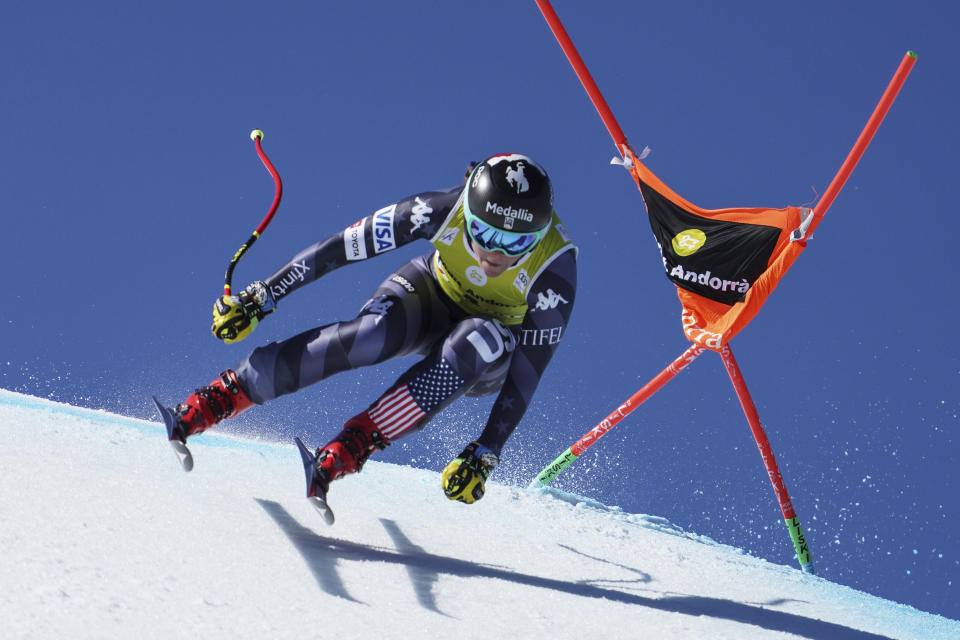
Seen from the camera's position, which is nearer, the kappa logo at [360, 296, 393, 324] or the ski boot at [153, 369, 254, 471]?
the ski boot at [153, 369, 254, 471]

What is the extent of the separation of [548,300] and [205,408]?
149 cm

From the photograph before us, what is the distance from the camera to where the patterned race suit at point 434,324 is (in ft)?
12.6

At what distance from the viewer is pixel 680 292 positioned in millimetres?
5859

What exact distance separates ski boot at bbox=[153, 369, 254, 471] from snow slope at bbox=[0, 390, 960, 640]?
25 cm

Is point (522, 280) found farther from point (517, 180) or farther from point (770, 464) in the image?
point (770, 464)

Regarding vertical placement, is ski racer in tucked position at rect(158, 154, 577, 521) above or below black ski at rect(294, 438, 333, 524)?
above

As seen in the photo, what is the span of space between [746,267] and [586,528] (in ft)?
5.76

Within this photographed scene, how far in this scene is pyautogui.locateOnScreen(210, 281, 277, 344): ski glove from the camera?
4.07m

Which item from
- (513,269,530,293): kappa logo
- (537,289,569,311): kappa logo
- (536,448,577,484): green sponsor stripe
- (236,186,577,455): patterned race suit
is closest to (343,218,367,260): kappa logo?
(236,186,577,455): patterned race suit

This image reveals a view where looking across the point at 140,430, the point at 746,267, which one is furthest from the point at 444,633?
the point at 746,267

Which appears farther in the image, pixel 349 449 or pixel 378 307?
pixel 378 307

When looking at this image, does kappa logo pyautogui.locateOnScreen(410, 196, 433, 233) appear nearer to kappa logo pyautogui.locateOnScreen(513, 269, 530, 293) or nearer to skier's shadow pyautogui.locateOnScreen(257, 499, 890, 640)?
kappa logo pyautogui.locateOnScreen(513, 269, 530, 293)

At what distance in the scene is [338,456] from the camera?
364 cm

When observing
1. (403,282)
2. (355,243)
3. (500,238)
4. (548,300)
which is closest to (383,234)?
(355,243)
